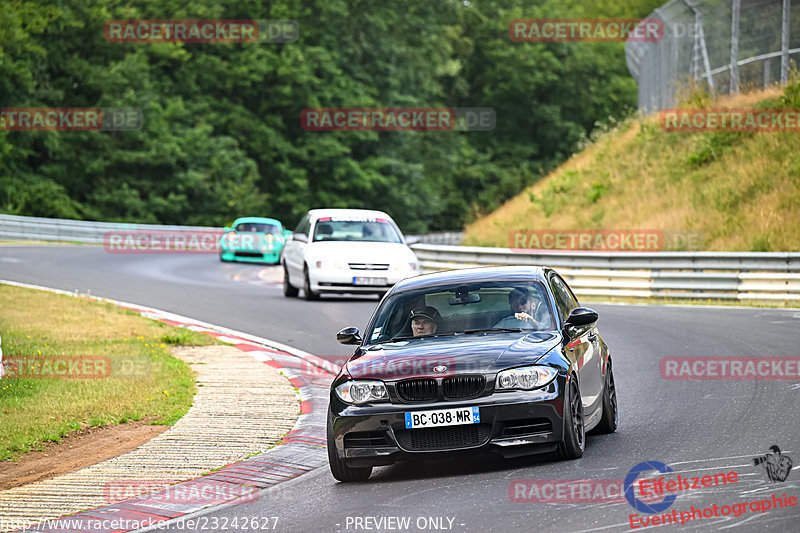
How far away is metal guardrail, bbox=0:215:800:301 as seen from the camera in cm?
2177

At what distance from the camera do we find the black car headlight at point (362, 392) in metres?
8.28

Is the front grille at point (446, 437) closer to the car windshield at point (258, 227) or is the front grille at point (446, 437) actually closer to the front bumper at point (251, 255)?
the front bumper at point (251, 255)

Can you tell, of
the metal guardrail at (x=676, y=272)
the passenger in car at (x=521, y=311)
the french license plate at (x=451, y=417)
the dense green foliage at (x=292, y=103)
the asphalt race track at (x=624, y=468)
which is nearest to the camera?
the asphalt race track at (x=624, y=468)

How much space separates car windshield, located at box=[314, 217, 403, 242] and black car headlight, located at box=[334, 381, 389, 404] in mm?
14578

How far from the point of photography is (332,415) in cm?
848

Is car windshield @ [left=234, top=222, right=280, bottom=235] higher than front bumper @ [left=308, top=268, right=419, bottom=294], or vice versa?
car windshield @ [left=234, top=222, right=280, bottom=235]

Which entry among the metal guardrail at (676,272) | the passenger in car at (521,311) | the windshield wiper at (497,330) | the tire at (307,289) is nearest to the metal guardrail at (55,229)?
the metal guardrail at (676,272)

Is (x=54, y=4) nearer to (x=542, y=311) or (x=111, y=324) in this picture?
(x=111, y=324)

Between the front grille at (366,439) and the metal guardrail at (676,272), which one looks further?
the metal guardrail at (676,272)

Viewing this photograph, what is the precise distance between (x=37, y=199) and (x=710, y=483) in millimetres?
48675

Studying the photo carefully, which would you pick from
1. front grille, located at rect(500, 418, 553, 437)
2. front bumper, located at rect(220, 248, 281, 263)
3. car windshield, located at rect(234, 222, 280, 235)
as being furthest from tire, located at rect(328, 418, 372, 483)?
car windshield, located at rect(234, 222, 280, 235)

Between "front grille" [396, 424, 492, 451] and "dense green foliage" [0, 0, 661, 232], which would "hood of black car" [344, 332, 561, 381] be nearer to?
"front grille" [396, 424, 492, 451]

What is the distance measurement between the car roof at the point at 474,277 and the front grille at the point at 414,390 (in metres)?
1.44

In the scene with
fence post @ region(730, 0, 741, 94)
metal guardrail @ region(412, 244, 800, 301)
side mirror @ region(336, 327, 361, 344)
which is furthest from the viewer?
fence post @ region(730, 0, 741, 94)
